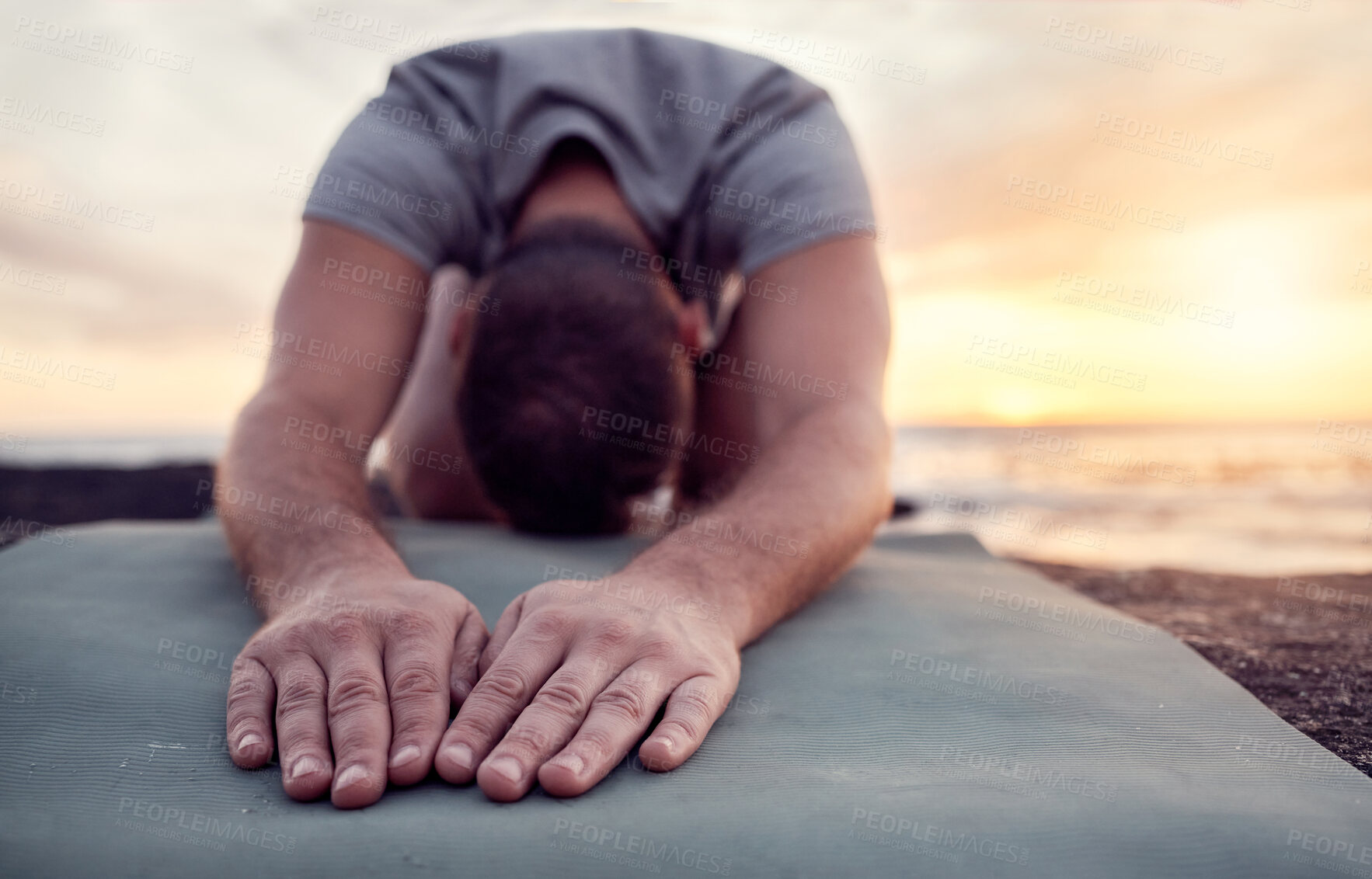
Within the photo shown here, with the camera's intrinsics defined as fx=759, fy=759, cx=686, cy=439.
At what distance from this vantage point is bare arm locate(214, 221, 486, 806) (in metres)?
0.74

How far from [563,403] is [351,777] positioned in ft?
3.19

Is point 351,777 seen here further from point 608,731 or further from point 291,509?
point 291,509

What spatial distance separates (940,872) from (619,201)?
164 cm

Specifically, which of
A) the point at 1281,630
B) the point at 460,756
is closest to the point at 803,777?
the point at 460,756

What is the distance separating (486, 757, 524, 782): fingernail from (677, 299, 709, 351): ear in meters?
1.26

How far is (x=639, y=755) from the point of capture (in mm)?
754

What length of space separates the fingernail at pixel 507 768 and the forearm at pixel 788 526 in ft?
1.19

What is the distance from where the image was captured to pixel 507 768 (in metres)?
0.69

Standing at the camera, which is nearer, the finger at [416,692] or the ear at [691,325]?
the finger at [416,692]

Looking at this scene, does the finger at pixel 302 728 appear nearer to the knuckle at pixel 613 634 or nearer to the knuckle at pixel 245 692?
the knuckle at pixel 245 692

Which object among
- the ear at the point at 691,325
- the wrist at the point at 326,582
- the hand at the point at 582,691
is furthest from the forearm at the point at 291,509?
the ear at the point at 691,325

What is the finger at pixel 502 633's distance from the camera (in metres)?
0.87

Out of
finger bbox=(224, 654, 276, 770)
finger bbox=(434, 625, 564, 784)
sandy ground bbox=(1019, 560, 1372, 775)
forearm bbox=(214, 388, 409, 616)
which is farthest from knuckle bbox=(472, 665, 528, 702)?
sandy ground bbox=(1019, 560, 1372, 775)

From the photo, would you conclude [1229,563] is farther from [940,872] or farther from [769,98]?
[940,872]
